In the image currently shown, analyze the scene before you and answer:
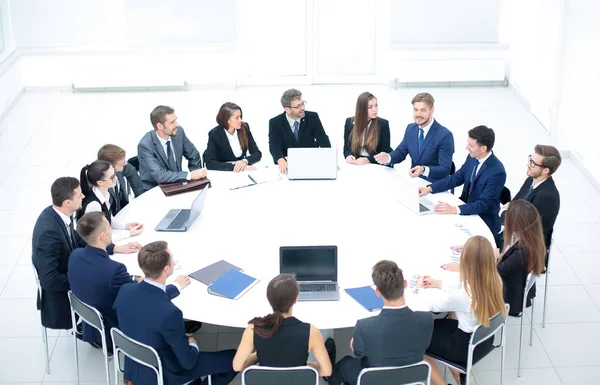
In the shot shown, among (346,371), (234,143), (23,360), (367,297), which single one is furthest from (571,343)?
(23,360)

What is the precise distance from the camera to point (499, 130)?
31.4 ft

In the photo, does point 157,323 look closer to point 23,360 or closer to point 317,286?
point 317,286

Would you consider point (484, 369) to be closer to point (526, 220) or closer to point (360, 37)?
point (526, 220)

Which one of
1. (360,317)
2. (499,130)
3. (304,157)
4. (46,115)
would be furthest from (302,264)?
(46,115)

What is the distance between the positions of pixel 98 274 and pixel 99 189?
3.69 ft

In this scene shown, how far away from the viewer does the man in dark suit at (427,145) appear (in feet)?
21.2

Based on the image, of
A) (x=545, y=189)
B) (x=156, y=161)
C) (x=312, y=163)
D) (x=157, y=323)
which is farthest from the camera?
(x=156, y=161)

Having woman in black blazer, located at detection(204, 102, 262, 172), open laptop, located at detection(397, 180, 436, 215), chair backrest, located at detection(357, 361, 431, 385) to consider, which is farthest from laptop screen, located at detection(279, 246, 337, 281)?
woman in black blazer, located at detection(204, 102, 262, 172)

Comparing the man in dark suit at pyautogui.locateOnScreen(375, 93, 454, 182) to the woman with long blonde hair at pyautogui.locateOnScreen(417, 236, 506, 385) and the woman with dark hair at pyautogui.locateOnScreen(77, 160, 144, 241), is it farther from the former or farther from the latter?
the woman with dark hair at pyautogui.locateOnScreen(77, 160, 144, 241)

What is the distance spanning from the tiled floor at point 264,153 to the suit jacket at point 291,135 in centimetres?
176

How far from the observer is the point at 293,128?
7.27m

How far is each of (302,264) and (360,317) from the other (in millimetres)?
514

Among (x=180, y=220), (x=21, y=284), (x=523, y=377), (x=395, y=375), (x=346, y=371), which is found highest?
(x=180, y=220)

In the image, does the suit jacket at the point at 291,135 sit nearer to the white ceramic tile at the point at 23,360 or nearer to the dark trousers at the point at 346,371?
the white ceramic tile at the point at 23,360
